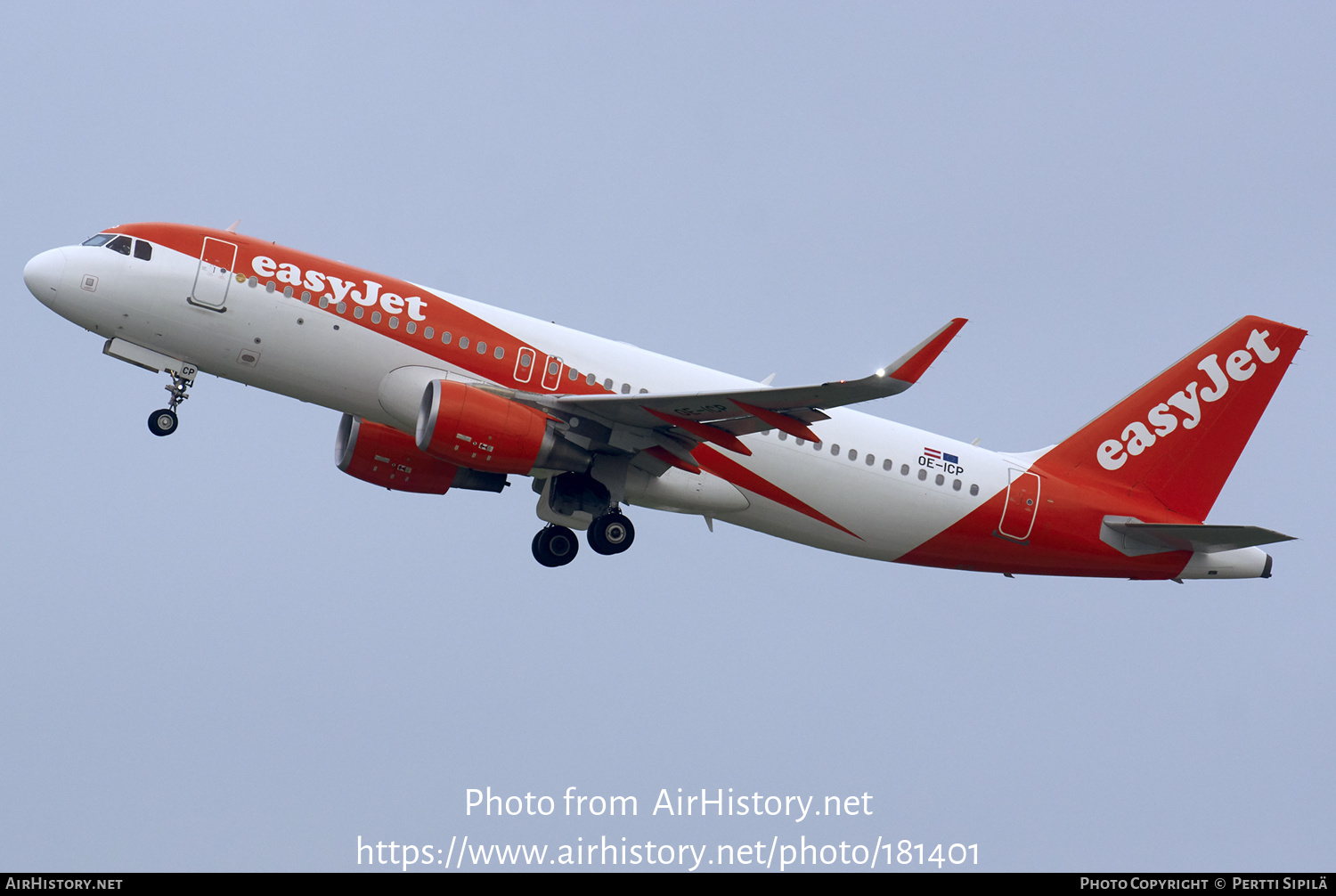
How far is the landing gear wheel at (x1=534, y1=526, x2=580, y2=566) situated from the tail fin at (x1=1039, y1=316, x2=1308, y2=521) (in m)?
11.5

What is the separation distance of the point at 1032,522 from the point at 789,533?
19.4 feet

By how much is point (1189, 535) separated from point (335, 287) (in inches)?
787

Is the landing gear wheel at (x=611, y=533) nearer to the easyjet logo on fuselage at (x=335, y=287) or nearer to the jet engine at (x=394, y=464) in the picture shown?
the jet engine at (x=394, y=464)

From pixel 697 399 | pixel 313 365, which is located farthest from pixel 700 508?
pixel 313 365

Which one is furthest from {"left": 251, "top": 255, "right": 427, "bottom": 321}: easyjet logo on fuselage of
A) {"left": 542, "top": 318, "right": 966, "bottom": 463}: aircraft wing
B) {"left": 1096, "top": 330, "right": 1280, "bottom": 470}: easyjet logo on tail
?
{"left": 1096, "top": 330, "right": 1280, "bottom": 470}: easyjet logo on tail

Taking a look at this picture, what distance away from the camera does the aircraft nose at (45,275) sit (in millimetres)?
28000

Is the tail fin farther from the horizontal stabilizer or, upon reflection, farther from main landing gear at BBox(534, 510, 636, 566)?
main landing gear at BBox(534, 510, 636, 566)

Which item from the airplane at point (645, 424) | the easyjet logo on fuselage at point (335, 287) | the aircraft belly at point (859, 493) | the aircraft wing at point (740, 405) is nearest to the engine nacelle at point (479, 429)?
the airplane at point (645, 424)

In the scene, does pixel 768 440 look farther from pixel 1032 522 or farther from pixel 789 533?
pixel 1032 522

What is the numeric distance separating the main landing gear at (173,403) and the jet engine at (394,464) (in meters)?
4.42

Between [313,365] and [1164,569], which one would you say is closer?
[313,365]

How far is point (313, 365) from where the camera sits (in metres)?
28.6

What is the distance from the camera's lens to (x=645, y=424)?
29.1m

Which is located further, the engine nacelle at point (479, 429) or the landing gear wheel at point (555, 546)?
the landing gear wheel at point (555, 546)
